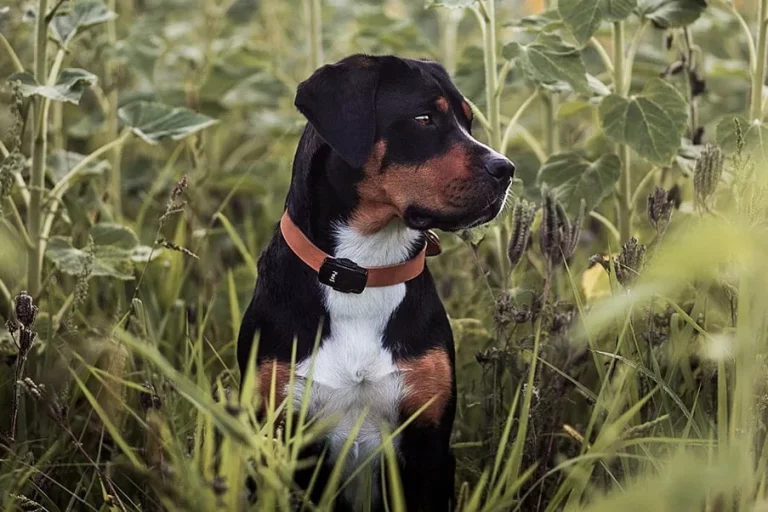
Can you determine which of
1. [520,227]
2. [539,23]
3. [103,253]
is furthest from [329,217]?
[539,23]

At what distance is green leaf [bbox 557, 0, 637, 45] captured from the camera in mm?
2818

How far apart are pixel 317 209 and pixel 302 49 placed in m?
2.71

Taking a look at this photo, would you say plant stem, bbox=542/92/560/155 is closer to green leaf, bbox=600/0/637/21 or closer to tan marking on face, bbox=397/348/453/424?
green leaf, bbox=600/0/637/21

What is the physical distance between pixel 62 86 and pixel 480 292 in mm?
1471

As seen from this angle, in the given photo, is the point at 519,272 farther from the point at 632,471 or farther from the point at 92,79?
the point at 92,79

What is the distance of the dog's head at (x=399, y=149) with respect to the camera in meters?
2.28

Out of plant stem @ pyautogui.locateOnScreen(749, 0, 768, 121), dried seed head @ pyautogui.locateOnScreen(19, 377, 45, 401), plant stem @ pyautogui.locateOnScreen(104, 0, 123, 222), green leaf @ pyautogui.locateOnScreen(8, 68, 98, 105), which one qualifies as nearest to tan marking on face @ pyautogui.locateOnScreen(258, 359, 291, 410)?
dried seed head @ pyautogui.locateOnScreen(19, 377, 45, 401)

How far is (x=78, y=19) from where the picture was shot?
3137 millimetres

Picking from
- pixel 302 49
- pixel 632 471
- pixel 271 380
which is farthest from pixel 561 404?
pixel 302 49

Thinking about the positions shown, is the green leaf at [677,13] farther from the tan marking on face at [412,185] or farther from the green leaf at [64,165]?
the green leaf at [64,165]

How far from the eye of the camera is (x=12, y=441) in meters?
2.25

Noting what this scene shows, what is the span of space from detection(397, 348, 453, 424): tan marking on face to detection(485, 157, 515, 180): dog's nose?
17.5 inches

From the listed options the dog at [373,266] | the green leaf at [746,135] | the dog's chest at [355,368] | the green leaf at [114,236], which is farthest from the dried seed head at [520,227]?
the green leaf at [114,236]

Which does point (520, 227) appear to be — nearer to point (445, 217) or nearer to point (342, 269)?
point (445, 217)
